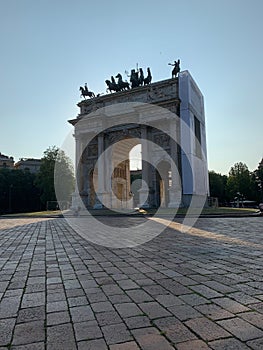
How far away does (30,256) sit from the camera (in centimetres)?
586

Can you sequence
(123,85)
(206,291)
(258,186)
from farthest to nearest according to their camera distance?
(258,186) → (123,85) → (206,291)

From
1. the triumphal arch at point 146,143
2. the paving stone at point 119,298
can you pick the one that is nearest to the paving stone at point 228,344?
the paving stone at point 119,298

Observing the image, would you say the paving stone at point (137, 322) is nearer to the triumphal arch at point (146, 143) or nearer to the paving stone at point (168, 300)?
the paving stone at point (168, 300)

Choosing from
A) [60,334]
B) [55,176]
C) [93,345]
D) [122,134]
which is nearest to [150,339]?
[93,345]

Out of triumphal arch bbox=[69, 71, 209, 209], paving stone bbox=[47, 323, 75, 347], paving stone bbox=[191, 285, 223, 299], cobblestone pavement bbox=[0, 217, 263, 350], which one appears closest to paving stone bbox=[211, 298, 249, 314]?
cobblestone pavement bbox=[0, 217, 263, 350]

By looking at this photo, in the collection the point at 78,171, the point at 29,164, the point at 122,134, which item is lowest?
the point at 78,171

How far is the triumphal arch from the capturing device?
27.7m

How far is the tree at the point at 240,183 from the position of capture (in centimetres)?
4972

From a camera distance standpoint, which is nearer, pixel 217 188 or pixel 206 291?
pixel 206 291

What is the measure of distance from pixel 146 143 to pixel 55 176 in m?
18.5

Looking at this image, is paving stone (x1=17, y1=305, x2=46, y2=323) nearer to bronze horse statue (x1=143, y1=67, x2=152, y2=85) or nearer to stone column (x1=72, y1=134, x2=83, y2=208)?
stone column (x1=72, y1=134, x2=83, y2=208)

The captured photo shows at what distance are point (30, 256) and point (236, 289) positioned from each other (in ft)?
13.6

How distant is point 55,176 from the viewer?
42281 mm

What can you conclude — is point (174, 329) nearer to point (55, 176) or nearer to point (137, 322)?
point (137, 322)
